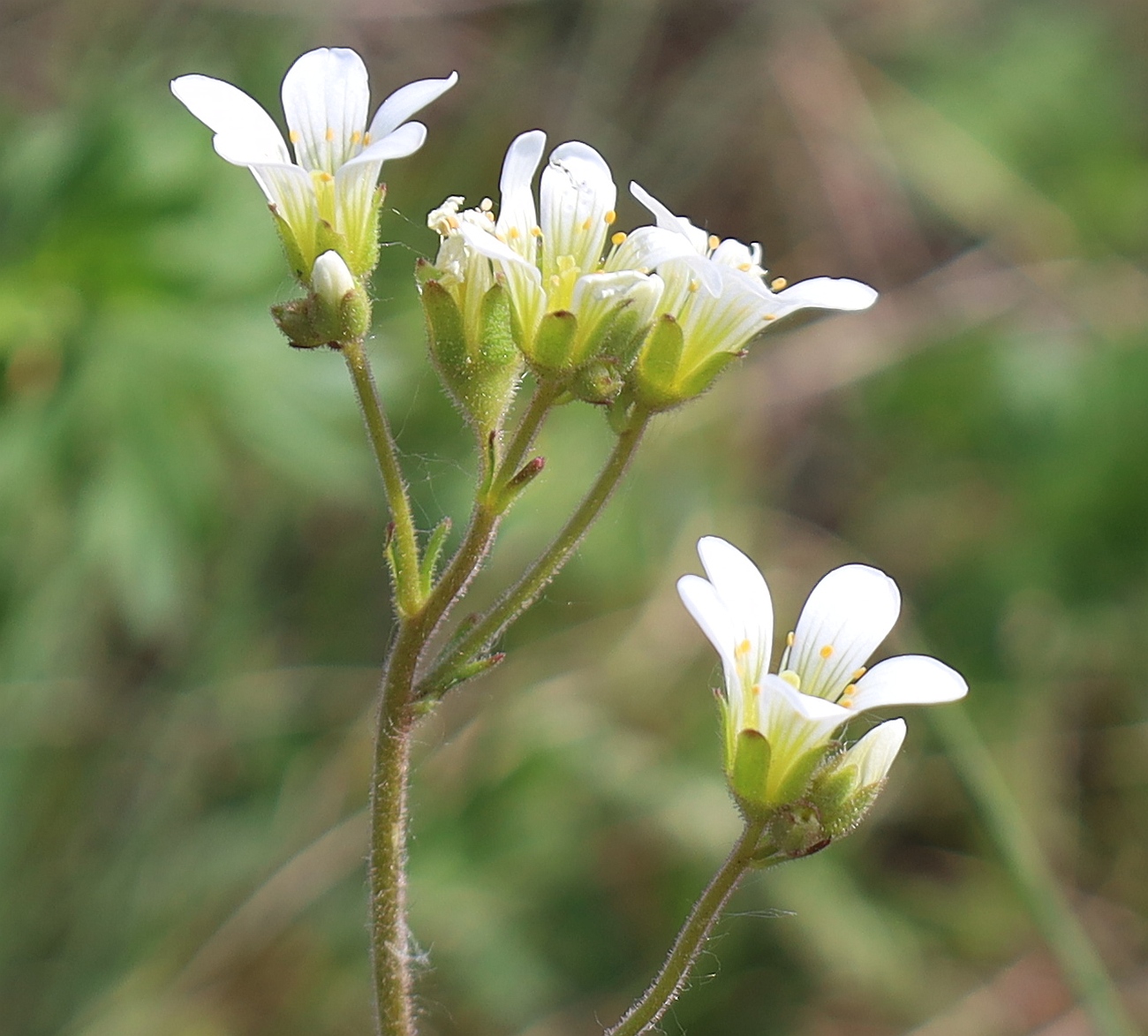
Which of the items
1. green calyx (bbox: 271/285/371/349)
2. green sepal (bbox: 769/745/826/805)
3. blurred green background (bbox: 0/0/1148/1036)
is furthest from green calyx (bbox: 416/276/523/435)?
blurred green background (bbox: 0/0/1148/1036)

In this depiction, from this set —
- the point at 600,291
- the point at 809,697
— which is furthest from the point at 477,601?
the point at 809,697

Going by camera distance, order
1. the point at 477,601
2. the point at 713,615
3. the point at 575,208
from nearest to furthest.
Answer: the point at 713,615, the point at 575,208, the point at 477,601

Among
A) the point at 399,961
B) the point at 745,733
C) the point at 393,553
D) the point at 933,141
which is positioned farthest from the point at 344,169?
the point at 933,141

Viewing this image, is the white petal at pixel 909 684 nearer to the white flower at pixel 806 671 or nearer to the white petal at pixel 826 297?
the white flower at pixel 806 671

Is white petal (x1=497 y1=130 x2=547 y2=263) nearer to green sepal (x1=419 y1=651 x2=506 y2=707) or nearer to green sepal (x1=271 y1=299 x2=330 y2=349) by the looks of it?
green sepal (x1=271 y1=299 x2=330 y2=349)

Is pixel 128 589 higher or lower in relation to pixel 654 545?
lower

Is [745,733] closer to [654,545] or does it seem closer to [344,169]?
[344,169]

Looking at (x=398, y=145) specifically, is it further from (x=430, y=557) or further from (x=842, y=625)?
(x=842, y=625)
